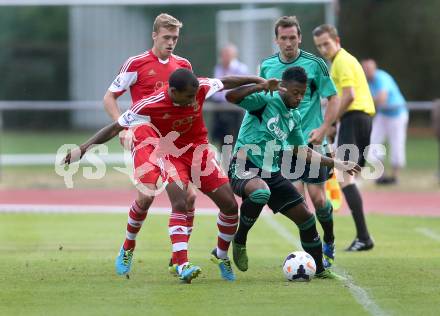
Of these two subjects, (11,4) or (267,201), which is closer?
(267,201)

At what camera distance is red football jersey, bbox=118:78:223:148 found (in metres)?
8.85

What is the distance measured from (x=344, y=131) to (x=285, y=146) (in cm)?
236

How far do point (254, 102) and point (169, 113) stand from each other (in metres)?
0.75

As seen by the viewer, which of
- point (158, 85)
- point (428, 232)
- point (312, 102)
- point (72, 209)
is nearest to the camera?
point (158, 85)

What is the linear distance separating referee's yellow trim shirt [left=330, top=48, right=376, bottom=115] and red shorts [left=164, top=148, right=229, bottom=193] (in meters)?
2.74

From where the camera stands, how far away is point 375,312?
7375 mm

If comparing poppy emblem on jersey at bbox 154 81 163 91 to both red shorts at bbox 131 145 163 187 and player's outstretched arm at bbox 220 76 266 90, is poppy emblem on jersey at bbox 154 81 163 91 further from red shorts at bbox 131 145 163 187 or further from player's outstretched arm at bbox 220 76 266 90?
player's outstretched arm at bbox 220 76 266 90

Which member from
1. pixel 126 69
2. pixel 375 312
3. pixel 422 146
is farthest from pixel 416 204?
pixel 422 146

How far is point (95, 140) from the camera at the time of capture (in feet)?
28.6

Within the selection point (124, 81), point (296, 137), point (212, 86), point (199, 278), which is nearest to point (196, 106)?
point (212, 86)

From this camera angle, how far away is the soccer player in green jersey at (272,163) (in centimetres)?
886

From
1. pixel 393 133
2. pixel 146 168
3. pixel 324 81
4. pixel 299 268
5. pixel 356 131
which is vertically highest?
pixel 324 81

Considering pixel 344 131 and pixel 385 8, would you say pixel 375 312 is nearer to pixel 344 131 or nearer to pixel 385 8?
pixel 344 131

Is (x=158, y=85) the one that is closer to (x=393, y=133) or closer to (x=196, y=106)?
(x=196, y=106)
